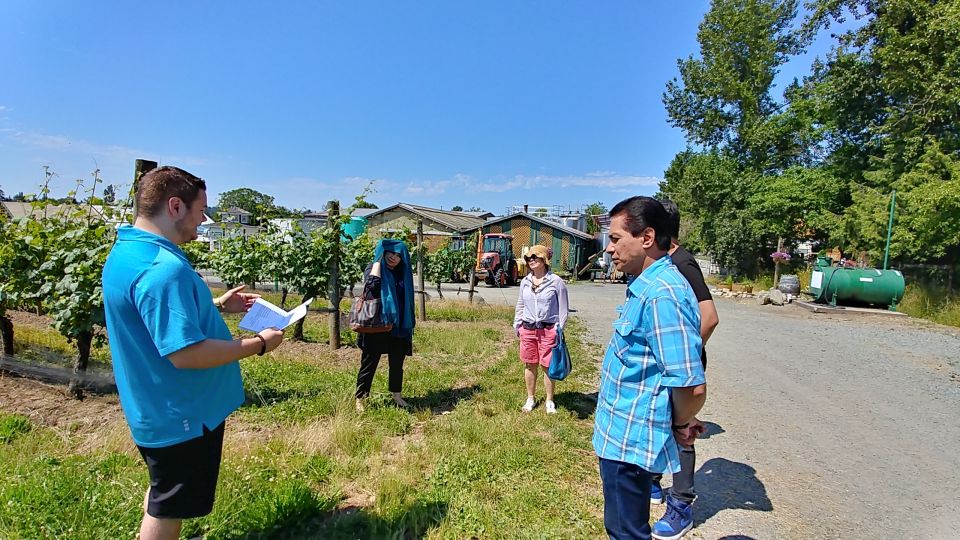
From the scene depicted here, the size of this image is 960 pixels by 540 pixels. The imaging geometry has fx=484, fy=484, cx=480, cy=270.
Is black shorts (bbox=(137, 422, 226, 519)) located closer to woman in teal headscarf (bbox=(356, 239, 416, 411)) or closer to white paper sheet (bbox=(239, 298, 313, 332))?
white paper sheet (bbox=(239, 298, 313, 332))

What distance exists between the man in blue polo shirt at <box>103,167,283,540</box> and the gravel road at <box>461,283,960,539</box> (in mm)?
2925

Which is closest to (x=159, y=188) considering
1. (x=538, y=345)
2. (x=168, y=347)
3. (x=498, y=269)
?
(x=168, y=347)

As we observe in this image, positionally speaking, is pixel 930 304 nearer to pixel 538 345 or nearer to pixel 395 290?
pixel 538 345

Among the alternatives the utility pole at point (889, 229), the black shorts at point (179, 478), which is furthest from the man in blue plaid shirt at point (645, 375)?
the utility pole at point (889, 229)

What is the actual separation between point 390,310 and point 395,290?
0.20m

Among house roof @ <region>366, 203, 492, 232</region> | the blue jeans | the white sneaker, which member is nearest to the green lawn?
the white sneaker

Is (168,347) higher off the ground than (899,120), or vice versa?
(899,120)

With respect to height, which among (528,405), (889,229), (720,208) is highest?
(720,208)

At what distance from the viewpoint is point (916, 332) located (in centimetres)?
1168

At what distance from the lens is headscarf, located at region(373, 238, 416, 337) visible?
15.2 feet

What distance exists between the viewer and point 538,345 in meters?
4.95

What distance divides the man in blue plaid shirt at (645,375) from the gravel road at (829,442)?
1489mm

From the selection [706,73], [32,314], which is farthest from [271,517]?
[706,73]

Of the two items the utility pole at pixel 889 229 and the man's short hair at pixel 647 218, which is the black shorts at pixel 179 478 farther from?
the utility pole at pixel 889 229
